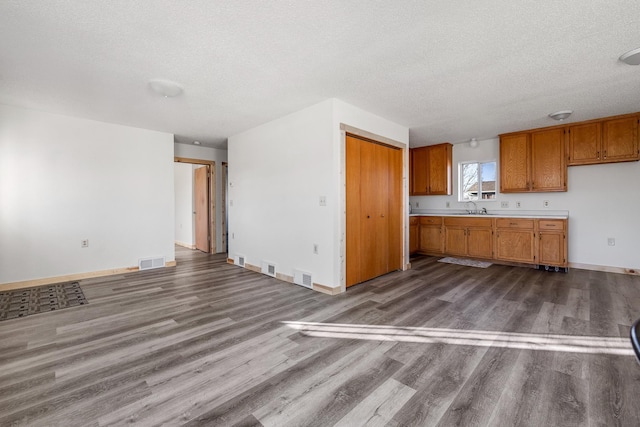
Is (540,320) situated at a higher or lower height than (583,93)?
lower

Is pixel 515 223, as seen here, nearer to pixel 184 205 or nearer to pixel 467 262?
pixel 467 262

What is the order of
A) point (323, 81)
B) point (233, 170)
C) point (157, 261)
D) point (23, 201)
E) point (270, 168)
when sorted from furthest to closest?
point (233, 170) < point (157, 261) < point (270, 168) < point (23, 201) < point (323, 81)

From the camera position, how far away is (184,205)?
311 inches

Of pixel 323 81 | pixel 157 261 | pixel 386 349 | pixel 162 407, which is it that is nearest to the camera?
pixel 162 407

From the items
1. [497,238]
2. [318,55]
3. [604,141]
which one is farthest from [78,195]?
[604,141]


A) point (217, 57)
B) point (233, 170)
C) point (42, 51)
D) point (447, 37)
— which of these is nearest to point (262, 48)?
point (217, 57)

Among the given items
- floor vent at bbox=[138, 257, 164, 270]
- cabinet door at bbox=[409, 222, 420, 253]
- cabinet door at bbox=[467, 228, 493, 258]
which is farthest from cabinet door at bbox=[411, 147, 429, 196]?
floor vent at bbox=[138, 257, 164, 270]

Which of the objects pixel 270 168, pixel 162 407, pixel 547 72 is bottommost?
pixel 162 407

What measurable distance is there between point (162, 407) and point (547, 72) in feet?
14.0

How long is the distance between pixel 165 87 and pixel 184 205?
5.44m

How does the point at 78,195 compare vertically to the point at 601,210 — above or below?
above

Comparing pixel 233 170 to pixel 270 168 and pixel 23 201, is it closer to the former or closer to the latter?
pixel 270 168

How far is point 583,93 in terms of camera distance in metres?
3.37

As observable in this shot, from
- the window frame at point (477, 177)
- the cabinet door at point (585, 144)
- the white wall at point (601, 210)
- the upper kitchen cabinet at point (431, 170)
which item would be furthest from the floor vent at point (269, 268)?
the cabinet door at point (585, 144)
